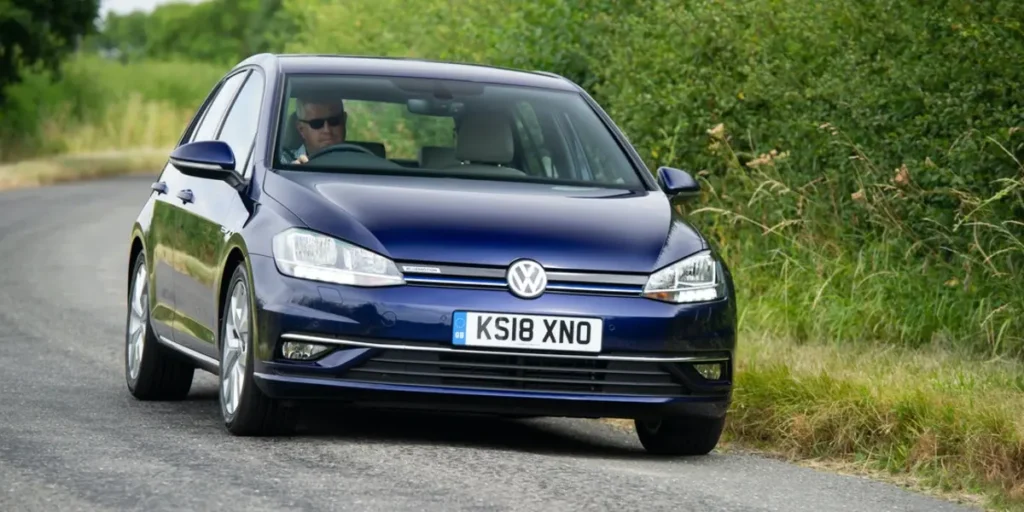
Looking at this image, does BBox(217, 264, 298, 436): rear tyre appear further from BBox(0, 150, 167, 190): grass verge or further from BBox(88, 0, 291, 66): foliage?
BBox(88, 0, 291, 66): foliage

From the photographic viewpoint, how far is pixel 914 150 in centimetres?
1188

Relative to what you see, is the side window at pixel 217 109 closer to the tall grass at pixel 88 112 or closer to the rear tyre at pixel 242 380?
the rear tyre at pixel 242 380

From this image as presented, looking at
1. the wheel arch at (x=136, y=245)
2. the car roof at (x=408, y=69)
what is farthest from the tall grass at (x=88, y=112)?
the car roof at (x=408, y=69)

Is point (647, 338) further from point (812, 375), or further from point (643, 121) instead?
point (643, 121)

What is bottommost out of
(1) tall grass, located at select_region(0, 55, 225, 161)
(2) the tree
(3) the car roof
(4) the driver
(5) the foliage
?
(5) the foliage

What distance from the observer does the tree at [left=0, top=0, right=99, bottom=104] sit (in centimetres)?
4188

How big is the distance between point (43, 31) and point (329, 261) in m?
35.8

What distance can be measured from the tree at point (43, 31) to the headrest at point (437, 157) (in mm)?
33835

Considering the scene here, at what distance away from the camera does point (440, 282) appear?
7477 mm

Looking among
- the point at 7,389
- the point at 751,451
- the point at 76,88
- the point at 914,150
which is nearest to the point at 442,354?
the point at 751,451

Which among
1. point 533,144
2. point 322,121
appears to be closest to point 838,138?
point 533,144

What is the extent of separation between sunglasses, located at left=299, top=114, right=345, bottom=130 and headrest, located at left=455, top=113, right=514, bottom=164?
0.51m

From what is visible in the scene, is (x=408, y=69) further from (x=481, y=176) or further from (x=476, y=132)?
(x=481, y=176)

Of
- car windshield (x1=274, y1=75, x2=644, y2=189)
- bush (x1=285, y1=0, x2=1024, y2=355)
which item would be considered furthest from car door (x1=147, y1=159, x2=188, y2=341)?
bush (x1=285, y1=0, x2=1024, y2=355)
